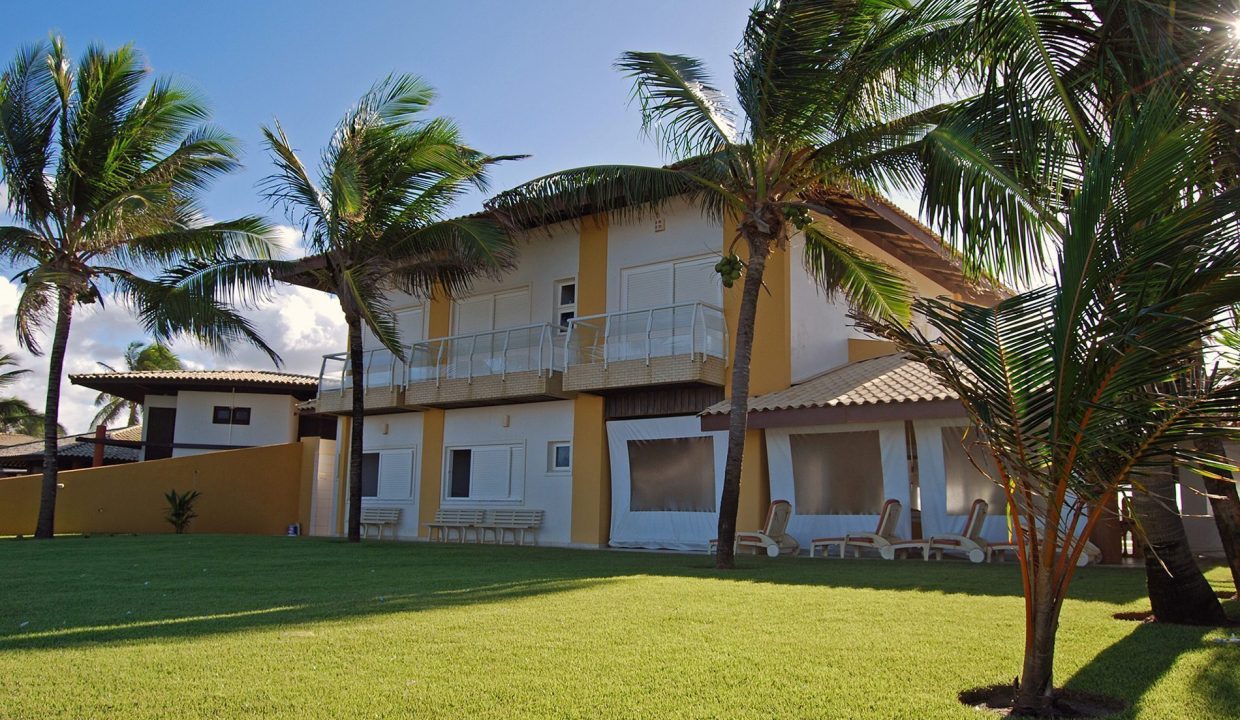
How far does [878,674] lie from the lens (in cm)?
485

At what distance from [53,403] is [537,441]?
9629mm

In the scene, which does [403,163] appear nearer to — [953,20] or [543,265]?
[543,265]

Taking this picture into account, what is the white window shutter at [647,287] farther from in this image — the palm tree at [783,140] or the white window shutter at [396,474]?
the white window shutter at [396,474]

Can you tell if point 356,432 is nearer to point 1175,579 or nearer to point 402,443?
point 402,443

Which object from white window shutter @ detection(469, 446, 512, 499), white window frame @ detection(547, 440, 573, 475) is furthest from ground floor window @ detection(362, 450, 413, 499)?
white window frame @ detection(547, 440, 573, 475)

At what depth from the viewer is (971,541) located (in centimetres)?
1377

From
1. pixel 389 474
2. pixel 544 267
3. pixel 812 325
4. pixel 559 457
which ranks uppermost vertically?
pixel 544 267

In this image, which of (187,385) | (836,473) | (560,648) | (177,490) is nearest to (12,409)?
(187,385)

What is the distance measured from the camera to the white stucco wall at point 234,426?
106 ft

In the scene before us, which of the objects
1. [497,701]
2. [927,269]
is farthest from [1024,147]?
[927,269]

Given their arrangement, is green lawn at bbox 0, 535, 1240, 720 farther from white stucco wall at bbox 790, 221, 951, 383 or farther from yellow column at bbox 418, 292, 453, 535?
yellow column at bbox 418, 292, 453, 535

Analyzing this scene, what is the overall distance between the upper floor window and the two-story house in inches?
1.7

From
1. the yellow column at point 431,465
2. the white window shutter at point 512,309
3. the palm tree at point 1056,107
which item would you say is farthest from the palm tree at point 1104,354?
the yellow column at point 431,465

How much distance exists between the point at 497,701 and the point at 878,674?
76.7 inches
